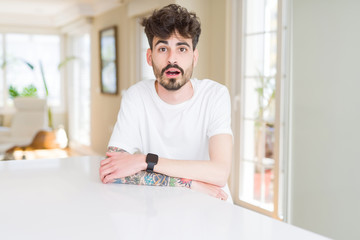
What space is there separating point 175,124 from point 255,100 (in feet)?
7.11

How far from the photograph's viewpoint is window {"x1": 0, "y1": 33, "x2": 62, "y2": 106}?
27.2ft

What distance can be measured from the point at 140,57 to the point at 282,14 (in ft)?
8.71

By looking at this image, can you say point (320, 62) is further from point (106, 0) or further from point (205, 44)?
point (106, 0)

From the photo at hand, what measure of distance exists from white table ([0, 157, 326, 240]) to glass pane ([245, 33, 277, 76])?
2524mm

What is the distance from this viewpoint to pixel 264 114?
3689 millimetres

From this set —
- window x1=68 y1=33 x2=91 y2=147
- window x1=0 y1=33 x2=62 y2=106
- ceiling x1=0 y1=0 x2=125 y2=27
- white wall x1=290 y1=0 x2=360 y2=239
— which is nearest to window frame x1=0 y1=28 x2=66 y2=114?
window x1=0 y1=33 x2=62 y2=106

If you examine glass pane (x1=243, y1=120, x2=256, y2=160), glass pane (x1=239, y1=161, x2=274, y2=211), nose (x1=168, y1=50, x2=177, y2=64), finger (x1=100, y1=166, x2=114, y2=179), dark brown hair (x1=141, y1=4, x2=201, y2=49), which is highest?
dark brown hair (x1=141, y1=4, x2=201, y2=49)

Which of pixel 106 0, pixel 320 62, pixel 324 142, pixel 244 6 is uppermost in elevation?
pixel 106 0

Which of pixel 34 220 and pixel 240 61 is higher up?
pixel 240 61

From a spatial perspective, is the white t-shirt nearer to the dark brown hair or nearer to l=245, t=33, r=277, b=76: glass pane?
the dark brown hair

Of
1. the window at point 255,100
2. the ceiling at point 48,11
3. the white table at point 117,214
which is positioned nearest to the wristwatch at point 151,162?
the white table at point 117,214

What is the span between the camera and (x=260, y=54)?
3.69 meters

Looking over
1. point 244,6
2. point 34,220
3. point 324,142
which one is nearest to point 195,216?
point 34,220

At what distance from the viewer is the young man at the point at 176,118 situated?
1.51 metres
